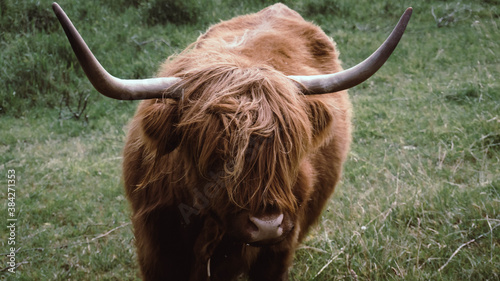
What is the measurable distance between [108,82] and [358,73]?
1.13 m

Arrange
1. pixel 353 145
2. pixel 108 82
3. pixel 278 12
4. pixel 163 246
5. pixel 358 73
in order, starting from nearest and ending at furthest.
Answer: pixel 108 82 < pixel 358 73 < pixel 163 246 < pixel 278 12 < pixel 353 145

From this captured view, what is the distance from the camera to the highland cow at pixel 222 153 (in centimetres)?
216

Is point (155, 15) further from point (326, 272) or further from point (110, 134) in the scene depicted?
point (326, 272)

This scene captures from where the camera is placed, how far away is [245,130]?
2139mm

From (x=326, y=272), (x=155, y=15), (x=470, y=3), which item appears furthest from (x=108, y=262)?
(x=470, y=3)

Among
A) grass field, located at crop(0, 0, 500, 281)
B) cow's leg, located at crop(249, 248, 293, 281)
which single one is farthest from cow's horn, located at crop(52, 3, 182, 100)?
grass field, located at crop(0, 0, 500, 281)

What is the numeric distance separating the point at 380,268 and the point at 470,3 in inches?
316

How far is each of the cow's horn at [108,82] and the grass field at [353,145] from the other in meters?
1.62

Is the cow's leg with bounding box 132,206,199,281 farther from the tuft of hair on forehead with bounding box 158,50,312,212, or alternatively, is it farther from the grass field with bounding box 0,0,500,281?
the grass field with bounding box 0,0,500,281

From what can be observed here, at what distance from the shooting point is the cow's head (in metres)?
2.15

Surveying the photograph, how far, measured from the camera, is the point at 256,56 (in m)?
2.86

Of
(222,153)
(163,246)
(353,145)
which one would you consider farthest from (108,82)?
(353,145)

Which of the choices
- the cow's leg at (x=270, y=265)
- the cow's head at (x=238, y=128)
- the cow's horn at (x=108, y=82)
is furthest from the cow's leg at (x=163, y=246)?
the cow's horn at (x=108, y=82)

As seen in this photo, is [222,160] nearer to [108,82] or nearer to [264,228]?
[264,228]
